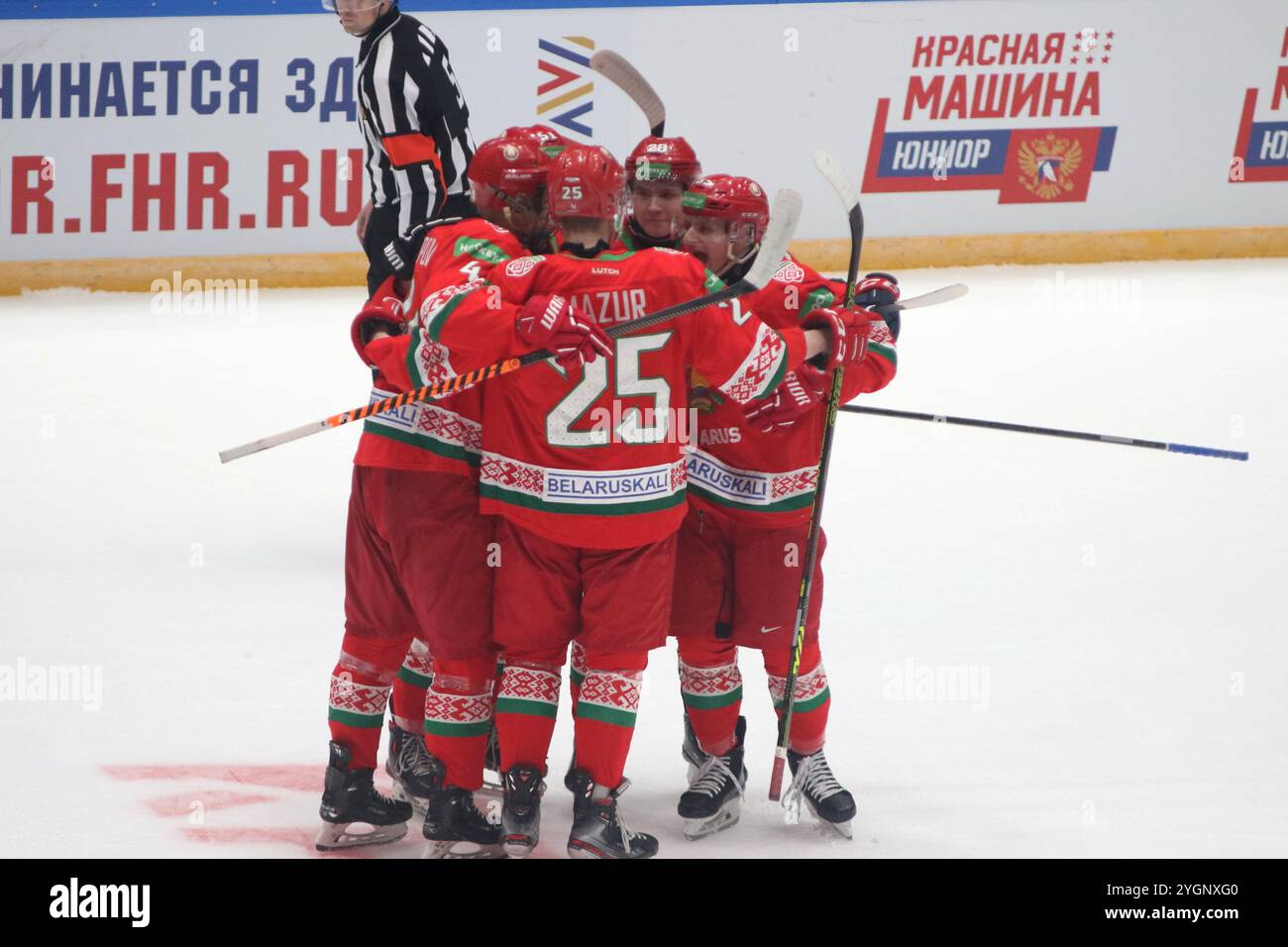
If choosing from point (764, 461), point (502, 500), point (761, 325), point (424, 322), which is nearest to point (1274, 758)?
point (764, 461)

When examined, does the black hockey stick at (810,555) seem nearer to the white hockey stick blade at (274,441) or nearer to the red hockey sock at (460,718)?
the red hockey sock at (460,718)

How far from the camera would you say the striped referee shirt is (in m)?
3.87

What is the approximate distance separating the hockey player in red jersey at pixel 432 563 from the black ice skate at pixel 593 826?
0.17 metres

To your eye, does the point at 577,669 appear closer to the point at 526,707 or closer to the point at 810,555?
the point at 526,707

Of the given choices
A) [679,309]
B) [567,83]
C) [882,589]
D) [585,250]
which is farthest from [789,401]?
[567,83]

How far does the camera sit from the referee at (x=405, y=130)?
3.87 metres

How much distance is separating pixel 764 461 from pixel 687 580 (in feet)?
0.85

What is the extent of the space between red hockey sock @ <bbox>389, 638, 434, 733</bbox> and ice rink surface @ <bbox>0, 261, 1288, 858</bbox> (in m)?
0.23

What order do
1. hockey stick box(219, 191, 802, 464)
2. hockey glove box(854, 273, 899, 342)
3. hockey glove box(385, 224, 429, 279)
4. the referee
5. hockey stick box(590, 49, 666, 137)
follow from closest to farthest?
hockey stick box(219, 191, 802, 464), hockey glove box(854, 273, 899, 342), hockey glove box(385, 224, 429, 279), the referee, hockey stick box(590, 49, 666, 137)

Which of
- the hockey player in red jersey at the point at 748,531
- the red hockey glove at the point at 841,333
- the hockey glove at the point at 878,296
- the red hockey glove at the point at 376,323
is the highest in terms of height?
the hockey glove at the point at 878,296

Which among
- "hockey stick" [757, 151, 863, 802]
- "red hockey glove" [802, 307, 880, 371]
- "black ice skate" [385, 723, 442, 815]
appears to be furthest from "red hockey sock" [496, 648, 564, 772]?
"red hockey glove" [802, 307, 880, 371]

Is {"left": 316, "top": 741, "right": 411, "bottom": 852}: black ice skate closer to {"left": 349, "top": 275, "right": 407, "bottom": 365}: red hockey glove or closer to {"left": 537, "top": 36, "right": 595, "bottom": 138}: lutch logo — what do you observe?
{"left": 349, "top": 275, "right": 407, "bottom": 365}: red hockey glove

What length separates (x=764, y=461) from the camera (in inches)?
126

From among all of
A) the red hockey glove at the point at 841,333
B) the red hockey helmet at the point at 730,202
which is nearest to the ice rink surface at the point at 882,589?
the red hockey glove at the point at 841,333
